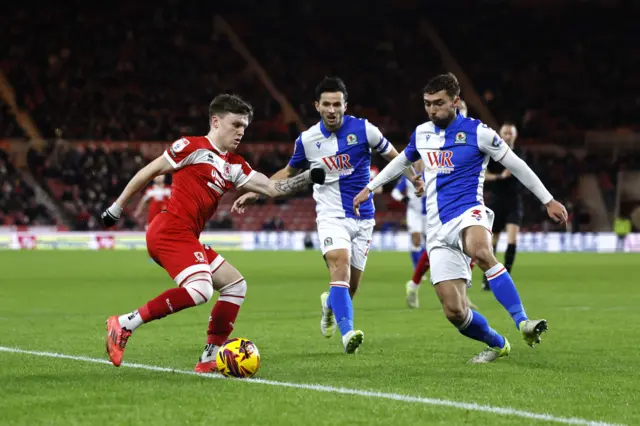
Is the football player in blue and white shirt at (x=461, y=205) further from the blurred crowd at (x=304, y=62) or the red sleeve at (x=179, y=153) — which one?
the blurred crowd at (x=304, y=62)

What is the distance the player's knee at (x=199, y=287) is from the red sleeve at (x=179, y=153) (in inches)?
30.6

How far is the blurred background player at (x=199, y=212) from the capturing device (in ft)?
22.0

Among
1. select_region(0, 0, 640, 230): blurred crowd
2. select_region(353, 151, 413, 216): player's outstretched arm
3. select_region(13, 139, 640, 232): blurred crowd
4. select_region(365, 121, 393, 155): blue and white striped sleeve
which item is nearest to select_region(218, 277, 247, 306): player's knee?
select_region(353, 151, 413, 216): player's outstretched arm

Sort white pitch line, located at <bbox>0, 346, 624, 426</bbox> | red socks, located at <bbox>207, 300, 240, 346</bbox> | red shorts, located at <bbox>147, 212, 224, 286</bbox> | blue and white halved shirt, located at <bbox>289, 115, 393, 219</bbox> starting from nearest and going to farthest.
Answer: white pitch line, located at <bbox>0, 346, 624, 426</bbox> < red shorts, located at <bbox>147, 212, 224, 286</bbox> < red socks, located at <bbox>207, 300, 240, 346</bbox> < blue and white halved shirt, located at <bbox>289, 115, 393, 219</bbox>

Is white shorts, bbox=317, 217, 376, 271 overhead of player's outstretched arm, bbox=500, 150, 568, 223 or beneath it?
beneath

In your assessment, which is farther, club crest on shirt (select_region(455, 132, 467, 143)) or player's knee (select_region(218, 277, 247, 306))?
club crest on shirt (select_region(455, 132, 467, 143))

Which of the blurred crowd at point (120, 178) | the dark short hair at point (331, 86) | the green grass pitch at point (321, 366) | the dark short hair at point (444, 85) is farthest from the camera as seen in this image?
the blurred crowd at point (120, 178)

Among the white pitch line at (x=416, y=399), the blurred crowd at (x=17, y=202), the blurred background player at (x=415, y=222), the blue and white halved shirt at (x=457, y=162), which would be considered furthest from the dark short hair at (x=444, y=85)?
the blurred crowd at (x=17, y=202)

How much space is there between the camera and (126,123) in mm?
39000

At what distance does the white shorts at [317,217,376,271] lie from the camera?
28.8ft

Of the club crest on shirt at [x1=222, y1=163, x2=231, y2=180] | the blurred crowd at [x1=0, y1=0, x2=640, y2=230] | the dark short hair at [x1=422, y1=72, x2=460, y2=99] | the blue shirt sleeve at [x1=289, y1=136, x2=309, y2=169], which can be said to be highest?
the blurred crowd at [x1=0, y1=0, x2=640, y2=230]

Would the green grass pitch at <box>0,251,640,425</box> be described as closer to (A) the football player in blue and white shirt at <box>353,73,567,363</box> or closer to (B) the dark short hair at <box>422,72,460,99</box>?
(A) the football player in blue and white shirt at <box>353,73,567,363</box>

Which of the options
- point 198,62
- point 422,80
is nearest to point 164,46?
point 198,62

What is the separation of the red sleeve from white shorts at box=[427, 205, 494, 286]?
6.53ft
